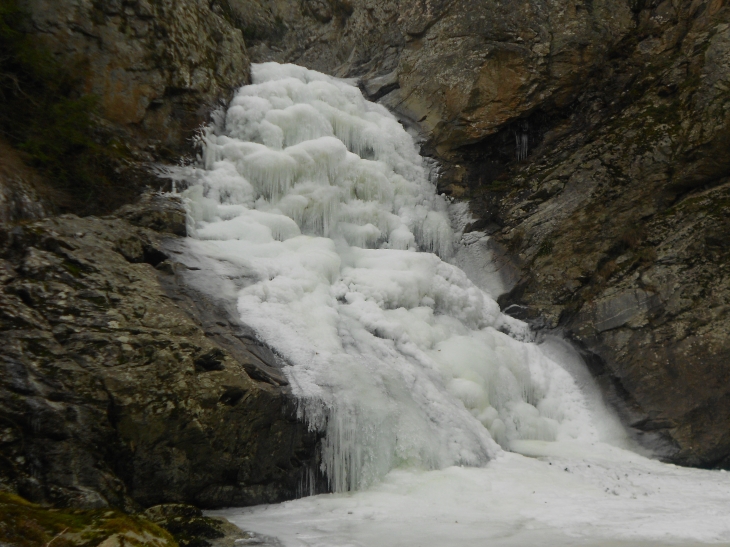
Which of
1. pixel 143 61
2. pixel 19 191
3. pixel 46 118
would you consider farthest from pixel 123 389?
pixel 143 61

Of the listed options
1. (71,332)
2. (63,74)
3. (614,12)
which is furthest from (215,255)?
(614,12)

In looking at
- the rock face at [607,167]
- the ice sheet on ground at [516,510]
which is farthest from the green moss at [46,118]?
the rock face at [607,167]

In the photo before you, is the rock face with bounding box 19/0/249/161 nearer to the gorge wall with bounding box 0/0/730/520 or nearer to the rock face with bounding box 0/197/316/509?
the gorge wall with bounding box 0/0/730/520

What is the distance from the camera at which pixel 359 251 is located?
376 inches

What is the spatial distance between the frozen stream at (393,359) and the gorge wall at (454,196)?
0.54m

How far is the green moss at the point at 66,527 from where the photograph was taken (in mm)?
2857

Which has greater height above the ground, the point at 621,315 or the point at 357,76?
the point at 357,76

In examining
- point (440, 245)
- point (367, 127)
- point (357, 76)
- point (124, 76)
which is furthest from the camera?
point (357, 76)

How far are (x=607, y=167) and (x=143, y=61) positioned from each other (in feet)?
25.9

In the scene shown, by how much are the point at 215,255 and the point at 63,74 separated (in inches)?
133

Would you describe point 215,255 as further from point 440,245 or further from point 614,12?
point 614,12

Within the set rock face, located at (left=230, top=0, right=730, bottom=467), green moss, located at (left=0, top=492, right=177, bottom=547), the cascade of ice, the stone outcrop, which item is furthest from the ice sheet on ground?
rock face, located at (left=230, top=0, right=730, bottom=467)

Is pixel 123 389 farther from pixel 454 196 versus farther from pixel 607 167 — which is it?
pixel 607 167

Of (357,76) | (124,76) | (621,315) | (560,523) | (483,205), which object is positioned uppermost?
(357,76)
